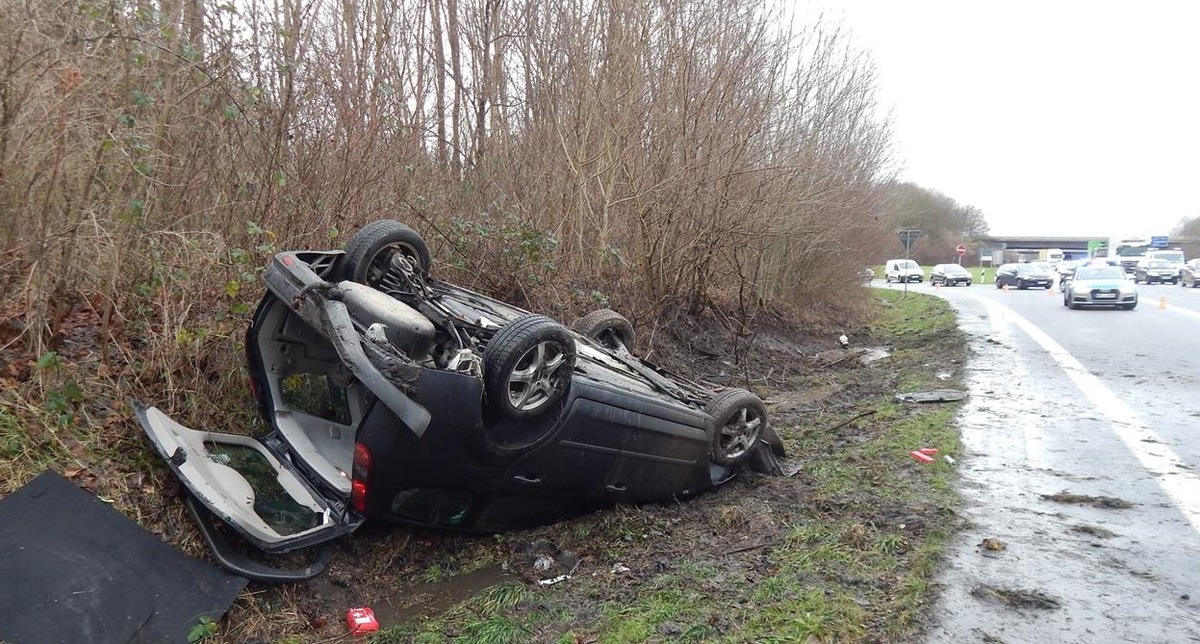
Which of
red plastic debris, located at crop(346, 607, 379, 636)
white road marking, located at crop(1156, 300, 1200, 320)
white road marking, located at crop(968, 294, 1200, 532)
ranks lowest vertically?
red plastic debris, located at crop(346, 607, 379, 636)

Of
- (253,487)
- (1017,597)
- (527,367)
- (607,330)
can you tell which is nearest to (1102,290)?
(607,330)

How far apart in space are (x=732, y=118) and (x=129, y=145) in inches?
332

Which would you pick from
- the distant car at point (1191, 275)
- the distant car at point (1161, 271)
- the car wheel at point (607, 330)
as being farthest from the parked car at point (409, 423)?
the distant car at point (1161, 271)

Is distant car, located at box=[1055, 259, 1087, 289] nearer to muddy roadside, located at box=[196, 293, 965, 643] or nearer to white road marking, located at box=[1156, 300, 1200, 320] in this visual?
white road marking, located at box=[1156, 300, 1200, 320]

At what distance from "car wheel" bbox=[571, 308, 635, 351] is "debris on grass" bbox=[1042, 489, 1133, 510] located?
342 cm

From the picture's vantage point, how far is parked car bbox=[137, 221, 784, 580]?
362 centimetres

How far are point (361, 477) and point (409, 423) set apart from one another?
0.48 m

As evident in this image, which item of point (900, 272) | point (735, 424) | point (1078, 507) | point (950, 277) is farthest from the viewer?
point (900, 272)

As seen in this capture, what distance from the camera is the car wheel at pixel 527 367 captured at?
12.7 ft

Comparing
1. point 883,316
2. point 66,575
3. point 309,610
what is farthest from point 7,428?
point 883,316

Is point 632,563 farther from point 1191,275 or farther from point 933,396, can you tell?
point 1191,275

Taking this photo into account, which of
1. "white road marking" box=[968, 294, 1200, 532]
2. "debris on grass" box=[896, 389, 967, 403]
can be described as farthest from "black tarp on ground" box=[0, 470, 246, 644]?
"debris on grass" box=[896, 389, 967, 403]

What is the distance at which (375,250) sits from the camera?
→ 196 inches

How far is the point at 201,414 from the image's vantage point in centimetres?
486
